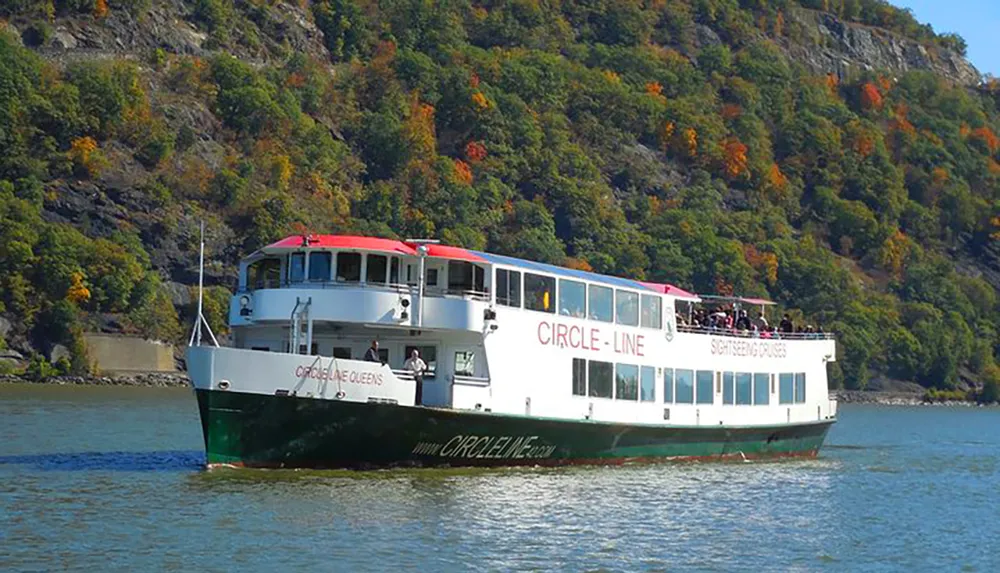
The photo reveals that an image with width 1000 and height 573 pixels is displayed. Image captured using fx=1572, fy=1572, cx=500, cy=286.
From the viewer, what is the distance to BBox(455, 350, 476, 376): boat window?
4222cm

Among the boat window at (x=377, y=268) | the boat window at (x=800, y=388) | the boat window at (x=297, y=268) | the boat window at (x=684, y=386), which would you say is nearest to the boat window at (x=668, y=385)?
the boat window at (x=684, y=386)

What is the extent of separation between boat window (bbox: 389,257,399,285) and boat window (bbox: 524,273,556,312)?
3.79 metres

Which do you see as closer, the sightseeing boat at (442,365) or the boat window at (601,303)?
the sightseeing boat at (442,365)

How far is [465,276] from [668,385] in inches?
371

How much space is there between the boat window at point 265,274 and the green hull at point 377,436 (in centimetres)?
506

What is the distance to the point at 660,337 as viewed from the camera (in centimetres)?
4872

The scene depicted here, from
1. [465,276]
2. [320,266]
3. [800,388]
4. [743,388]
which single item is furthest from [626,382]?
[320,266]

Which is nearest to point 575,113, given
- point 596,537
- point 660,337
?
point 660,337

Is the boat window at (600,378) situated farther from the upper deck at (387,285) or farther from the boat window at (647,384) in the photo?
the upper deck at (387,285)

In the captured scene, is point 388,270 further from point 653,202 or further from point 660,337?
point 653,202

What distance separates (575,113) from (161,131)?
196ft

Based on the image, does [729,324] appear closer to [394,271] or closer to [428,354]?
[428,354]

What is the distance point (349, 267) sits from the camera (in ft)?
136

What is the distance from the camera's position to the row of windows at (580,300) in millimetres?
43281
